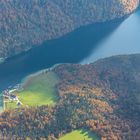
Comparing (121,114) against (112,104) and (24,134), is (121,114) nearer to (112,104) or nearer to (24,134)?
(112,104)

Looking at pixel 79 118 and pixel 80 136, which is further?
pixel 79 118

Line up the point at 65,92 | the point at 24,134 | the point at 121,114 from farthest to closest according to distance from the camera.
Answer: the point at 65,92
the point at 121,114
the point at 24,134

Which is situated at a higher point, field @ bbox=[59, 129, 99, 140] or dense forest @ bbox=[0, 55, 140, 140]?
dense forest @ bbox=[0, 55, 140, 140]

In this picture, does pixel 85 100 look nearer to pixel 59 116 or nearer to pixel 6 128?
pixel 59 116

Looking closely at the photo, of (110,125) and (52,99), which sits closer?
(110,125)

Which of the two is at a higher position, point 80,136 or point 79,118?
point 79,118

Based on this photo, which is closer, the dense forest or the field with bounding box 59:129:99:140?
the dense forest

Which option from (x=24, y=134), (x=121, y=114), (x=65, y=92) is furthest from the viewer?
(x=65, y=92)

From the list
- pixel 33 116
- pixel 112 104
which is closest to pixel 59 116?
pixel 33 116

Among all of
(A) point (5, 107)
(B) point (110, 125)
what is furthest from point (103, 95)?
(A) point (5, 107)
